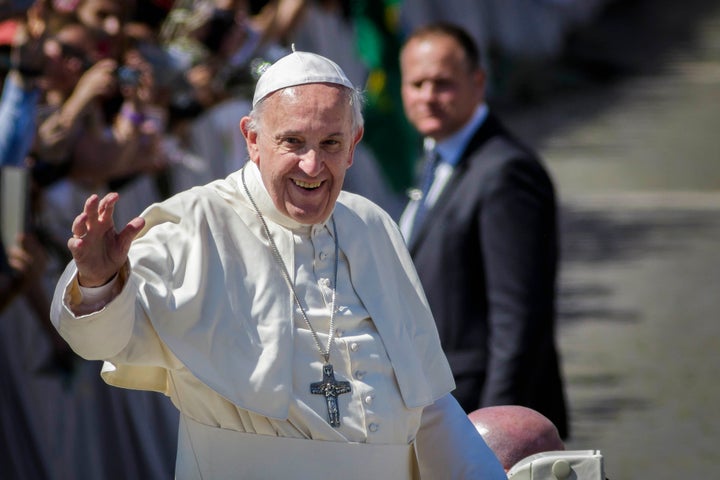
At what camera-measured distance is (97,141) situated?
5578 mm

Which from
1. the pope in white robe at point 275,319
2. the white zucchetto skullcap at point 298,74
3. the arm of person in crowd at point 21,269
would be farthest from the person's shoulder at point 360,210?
the arm of person in crowd at point 21,269

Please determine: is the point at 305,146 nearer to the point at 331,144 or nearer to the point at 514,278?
the point at 331,144

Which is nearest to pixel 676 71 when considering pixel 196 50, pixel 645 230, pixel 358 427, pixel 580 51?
pixel 580 51

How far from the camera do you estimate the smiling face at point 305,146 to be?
9.86 ft

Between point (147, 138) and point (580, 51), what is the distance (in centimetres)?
1446

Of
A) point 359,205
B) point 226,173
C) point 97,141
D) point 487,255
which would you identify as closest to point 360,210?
point 359,205

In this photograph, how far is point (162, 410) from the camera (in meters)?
6.19

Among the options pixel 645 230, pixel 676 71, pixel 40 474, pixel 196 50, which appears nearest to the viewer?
pixel 40 474

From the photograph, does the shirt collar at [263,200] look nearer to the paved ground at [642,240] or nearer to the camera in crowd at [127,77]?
the camera in crowd at [127,77]

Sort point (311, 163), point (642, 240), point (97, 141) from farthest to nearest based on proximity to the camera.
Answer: point (642, 240), point (97, 141), point (311, 163)

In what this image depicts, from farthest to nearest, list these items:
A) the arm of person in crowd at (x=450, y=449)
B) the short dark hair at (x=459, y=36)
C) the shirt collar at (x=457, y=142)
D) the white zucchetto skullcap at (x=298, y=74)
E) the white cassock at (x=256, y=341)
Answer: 1. the short dark hair at (x=459, y=36)
2. the shirt collar at (x=457, y=142)
3. the arm of person in crowd at (x=450, y=449)
4. the white zucchetto skullcap at (x=298, y=74)
5. the white cassock at (x=256, y=341)

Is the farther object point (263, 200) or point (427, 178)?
point (427, 178)

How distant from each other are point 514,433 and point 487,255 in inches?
46.1

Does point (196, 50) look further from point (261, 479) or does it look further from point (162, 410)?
point (261, 479)
